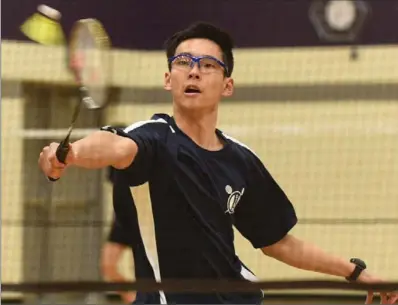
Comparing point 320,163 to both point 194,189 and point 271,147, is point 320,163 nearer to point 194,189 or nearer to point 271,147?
point 271,147

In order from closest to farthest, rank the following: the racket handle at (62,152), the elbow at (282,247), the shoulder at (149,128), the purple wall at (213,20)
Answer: the racket handle at (62,152), the shoulder at (149,128), the elbow at (282,247), the purple wall at (213,20)

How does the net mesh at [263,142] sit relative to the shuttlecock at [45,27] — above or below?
below

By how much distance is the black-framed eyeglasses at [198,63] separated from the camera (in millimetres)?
3008

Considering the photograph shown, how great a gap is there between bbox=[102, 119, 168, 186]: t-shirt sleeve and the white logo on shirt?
248 millimetres

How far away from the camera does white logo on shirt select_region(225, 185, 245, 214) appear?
2885 mm

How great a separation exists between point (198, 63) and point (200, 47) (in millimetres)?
60

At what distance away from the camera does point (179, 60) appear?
3033 millimetres

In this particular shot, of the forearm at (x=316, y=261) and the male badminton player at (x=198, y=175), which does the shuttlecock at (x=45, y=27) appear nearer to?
the male badminton player at (x=198, y=175)

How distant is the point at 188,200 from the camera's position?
9.14 feet

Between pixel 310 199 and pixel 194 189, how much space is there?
3.71 m

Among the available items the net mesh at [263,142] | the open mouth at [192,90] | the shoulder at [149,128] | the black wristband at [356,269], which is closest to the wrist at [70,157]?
the shoulder at [149,128]

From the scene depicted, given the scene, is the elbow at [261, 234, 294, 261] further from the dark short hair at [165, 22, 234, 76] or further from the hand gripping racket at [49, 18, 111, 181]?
the hand gripping racket at [49, 18, 111, 181]

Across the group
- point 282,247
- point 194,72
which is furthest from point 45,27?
point 282,247

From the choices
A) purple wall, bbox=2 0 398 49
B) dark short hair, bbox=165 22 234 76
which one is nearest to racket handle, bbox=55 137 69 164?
dark short hair, bbox=165 22 234 76
